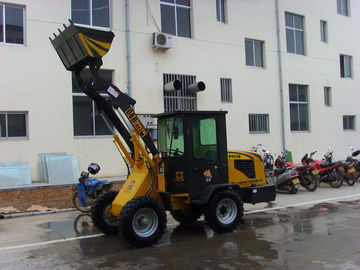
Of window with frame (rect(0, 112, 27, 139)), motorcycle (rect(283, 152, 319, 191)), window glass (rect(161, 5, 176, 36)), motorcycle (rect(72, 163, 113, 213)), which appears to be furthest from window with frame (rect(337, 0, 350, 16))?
motorcycle (rect(72, 163, 113, 213))

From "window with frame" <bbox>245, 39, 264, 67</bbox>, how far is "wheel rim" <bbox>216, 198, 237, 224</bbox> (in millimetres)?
13650

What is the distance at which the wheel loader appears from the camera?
264 inches

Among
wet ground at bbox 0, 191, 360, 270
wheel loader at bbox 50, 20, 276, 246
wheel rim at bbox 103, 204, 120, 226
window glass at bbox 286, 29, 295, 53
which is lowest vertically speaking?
wet ground at bbox 0, 191, 360, 270

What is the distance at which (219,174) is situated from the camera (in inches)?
300

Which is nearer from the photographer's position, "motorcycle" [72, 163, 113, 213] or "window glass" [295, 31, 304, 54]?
"motorcycle" [72, 163, 113, 213]

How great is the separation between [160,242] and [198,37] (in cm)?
1292

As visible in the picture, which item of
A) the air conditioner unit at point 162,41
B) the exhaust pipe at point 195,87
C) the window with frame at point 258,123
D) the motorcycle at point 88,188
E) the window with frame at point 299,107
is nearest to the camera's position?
the motorcycle at point 88,188

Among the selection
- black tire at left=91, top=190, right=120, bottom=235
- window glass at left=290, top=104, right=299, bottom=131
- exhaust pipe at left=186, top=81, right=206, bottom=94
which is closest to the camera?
black tire at left=91, top=190, right=120, bottom=235

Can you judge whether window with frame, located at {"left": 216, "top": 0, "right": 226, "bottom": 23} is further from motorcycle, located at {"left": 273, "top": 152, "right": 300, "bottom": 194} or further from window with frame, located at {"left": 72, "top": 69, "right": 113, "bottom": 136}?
motorcycle, located at {"left": 273, "top": 152, "right": 300, "bottom": 194}

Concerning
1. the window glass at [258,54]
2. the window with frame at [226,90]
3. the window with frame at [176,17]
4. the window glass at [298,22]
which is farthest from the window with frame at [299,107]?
the window with frame at [176,17]

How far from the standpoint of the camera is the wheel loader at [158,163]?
670 centimetres

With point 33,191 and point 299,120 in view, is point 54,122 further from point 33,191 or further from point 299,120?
point 299,120

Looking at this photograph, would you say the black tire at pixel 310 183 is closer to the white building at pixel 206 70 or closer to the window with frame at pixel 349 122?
the white building at pixel 206 70

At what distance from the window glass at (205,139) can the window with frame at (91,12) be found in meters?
9.92
